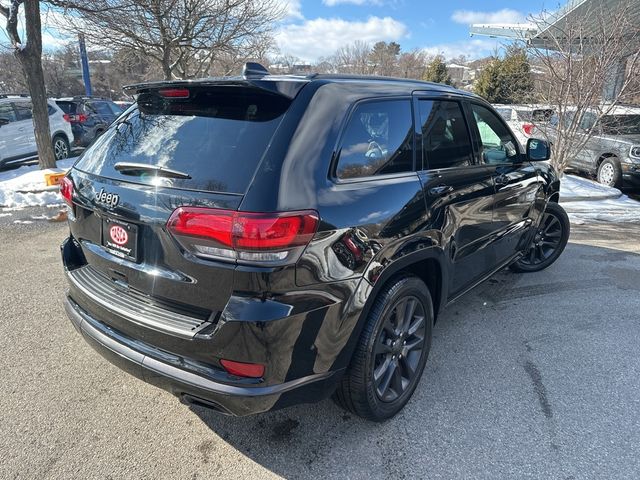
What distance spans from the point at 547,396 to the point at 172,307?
2362 mm

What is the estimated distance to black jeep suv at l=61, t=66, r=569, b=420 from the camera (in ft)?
6.08

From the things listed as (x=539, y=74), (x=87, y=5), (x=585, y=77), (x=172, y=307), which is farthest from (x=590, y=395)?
(x=87, y=5)

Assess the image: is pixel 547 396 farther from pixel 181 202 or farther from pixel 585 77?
pixel 585 77

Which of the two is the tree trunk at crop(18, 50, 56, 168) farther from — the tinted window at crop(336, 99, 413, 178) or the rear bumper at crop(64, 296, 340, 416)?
the tinted window at crop(336, 99, 413, 178)

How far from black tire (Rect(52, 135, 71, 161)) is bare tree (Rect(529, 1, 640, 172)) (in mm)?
11563

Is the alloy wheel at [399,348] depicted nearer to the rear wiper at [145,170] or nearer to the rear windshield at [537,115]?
the rear wiper at [145,170]

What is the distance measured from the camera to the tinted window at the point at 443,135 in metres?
2.79

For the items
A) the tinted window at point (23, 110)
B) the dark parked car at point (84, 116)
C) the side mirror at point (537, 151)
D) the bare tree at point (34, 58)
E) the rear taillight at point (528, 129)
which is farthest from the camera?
the dark parked car at point (84, 116)

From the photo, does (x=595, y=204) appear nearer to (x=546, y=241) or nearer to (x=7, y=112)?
(x=546, y=241)

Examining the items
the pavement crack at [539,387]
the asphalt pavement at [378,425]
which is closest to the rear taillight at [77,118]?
the asphalt pavement at [378,425]

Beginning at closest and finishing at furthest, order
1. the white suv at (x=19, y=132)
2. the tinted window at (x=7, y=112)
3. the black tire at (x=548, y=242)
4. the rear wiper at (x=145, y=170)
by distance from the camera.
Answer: the rear wiper at (x=145, y=170), the black tire at (x=548, y=242), the white suv at (x=19, y=132), the tinted window at (x=7, y=112)

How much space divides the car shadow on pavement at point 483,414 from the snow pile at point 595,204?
4290mm

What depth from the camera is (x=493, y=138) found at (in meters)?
3.80

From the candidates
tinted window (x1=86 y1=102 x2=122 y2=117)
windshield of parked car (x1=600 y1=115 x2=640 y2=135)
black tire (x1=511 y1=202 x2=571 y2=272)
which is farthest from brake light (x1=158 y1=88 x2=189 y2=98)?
tinted window (x1=86 y1=102 x2=122 y2=117)
